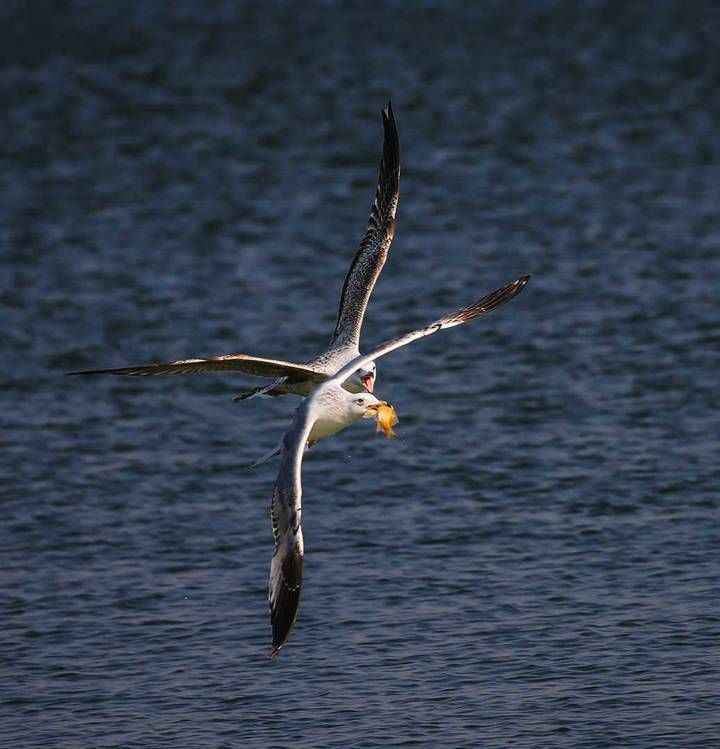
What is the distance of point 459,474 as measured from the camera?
61.7 feet

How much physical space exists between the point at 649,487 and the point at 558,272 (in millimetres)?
8617

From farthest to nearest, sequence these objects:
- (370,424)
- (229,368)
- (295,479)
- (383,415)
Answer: (370,424)
(383,415)
(229,368)
(295,479)

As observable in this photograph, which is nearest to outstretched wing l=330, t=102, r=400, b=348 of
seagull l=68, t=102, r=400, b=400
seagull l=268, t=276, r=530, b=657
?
seagull l=68, t=102, r=400, b=400

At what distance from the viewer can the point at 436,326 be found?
13.9 meters

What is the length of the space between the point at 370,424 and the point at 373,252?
4497 millimetres

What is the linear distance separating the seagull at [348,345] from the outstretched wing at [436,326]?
328mm

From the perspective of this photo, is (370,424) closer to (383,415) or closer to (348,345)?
(348,345)

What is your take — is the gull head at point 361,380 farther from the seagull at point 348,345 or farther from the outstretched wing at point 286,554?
the outstretched wing at point 286,554

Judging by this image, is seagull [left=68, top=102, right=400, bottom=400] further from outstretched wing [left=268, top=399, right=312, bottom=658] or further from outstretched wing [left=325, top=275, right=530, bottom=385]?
outstretched wing [left=268, top=399, right=312, bottom=658]

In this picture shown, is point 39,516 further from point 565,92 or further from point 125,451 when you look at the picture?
point 565,92

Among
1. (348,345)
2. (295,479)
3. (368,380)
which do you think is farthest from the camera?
(348,345)

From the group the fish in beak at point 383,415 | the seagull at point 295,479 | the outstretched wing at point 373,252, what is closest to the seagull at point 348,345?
the outstretched wing at point 373,252

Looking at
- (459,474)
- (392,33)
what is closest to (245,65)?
(392,33)

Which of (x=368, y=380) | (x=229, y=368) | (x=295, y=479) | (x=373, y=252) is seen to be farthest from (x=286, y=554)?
(x=373, y=252)
